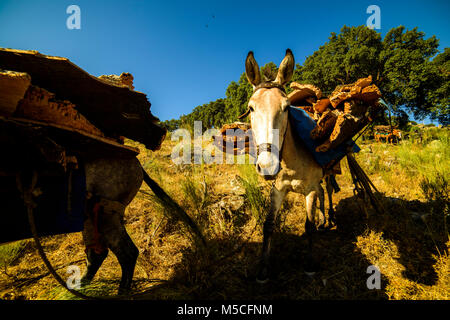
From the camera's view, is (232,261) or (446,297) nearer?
(446,297)

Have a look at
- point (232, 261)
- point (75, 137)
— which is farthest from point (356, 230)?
point (75, 137)

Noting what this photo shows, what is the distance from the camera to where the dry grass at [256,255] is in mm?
1850

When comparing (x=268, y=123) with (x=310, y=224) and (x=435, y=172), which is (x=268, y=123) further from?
(x=435, y=172)

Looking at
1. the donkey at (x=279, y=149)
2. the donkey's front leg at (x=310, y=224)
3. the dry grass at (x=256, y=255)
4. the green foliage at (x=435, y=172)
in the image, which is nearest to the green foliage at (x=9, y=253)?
the dry grass at (x=256, y=255)

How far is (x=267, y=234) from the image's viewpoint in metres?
2.24

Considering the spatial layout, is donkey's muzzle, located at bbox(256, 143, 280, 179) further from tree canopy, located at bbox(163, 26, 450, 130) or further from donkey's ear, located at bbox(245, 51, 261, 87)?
tree canopy, located at bbox(163, 26, 450, 130)

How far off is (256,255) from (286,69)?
262 centimetres

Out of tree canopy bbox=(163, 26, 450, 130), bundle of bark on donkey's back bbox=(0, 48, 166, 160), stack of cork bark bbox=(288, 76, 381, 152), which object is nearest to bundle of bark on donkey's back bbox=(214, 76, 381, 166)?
stack of cork bark bbox=(288, 76, 381, 152)

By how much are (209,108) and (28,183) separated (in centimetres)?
3179

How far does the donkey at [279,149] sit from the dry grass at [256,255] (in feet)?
1.01

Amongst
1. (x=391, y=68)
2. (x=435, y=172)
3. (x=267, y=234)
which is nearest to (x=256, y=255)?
(x=267, y=234)

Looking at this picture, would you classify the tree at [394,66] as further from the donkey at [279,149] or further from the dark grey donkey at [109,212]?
the dark grey donkey at [109,212]

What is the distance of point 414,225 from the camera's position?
8.89 feet
